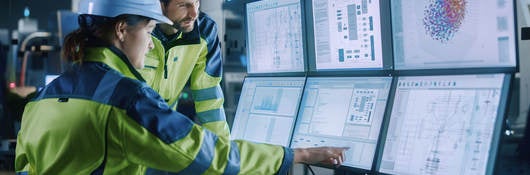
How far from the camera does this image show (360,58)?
2207 mm

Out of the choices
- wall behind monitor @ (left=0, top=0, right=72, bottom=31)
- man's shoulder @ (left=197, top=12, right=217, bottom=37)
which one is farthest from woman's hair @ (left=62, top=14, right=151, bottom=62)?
wall behind monitor @ (left=0, top=0, right=72, bottom=31)

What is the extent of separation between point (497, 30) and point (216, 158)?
0.81 meters

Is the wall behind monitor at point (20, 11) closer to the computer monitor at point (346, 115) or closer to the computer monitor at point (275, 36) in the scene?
the computer monitor at point (275, 36)

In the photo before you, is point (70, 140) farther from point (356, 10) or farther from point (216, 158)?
point (356, 10)

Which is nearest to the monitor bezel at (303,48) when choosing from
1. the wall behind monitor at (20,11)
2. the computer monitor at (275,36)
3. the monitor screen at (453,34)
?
the computer monitor at (275,36)

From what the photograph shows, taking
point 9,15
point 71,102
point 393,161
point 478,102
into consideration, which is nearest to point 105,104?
point 71,102

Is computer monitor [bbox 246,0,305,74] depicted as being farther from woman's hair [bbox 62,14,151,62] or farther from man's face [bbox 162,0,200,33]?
woman's hair [bbox 62,14,151,62]

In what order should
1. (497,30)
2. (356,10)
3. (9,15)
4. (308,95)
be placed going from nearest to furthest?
(497,30)
(356,10)
(308,95)
(9,15)

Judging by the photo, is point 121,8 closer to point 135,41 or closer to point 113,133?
point 135,41

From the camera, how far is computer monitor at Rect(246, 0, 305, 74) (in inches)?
99.0

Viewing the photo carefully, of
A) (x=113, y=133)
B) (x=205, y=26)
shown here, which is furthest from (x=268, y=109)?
(x=113, y=133)

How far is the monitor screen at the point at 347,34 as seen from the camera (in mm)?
2145

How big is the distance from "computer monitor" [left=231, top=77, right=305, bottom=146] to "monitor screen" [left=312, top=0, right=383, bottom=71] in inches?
6.4

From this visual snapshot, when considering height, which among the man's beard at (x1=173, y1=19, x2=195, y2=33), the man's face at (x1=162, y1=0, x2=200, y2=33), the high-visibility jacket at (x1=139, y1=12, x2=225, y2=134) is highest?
the man's face at (x1=162, y1=0, x2=200, y2=33)
